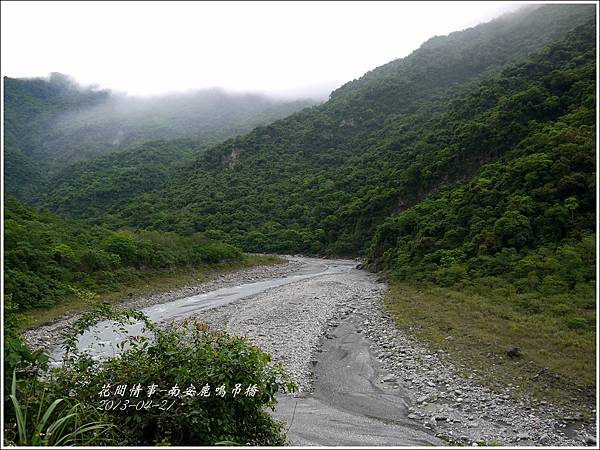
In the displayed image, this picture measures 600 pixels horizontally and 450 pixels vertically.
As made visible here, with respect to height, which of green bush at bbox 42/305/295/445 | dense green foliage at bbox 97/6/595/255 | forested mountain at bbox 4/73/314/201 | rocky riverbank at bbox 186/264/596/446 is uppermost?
forested mountain at bbox 4/73/314/201

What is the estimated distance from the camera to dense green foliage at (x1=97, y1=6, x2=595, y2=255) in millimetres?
33875

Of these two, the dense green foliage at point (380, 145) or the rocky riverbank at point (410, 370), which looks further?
the dense green foliage at point (380, 145)

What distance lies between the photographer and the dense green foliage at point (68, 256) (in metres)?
20.1

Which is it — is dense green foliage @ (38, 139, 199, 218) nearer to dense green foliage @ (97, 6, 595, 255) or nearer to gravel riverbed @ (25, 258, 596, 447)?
dense green foliage @ (97, 6, 595, 255)

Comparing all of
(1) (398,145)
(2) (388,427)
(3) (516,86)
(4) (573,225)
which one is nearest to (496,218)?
(4) (573,225)

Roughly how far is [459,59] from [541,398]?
92188mm

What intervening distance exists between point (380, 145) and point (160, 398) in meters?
67.5

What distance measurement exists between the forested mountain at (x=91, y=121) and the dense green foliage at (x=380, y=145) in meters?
28.2

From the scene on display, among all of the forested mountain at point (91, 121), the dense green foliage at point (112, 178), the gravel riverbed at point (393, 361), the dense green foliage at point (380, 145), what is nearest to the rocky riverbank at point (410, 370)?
the gravel riverbed at point (393, 361)

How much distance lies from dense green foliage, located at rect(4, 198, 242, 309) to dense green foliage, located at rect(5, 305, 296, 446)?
1155 centimetres

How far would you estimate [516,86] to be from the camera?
132 feet

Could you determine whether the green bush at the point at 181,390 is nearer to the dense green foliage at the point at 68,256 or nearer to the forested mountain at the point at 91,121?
the dense green foliage at the point at 68,256

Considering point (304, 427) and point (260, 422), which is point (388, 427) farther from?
point (260, 422)

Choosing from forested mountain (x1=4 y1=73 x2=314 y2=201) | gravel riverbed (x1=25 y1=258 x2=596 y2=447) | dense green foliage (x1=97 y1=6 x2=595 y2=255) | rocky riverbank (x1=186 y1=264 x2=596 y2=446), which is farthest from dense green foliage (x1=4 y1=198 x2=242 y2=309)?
forested mountain (x1=4 y1=73 x2=314 y2=201)
